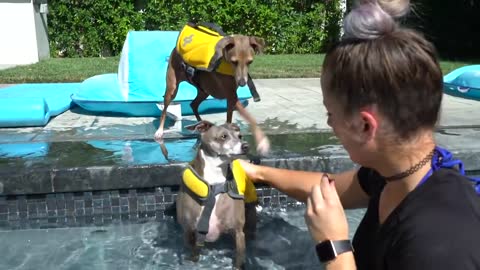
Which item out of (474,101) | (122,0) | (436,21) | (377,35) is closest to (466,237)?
(377,35)

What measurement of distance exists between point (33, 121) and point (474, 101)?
21.0 ft

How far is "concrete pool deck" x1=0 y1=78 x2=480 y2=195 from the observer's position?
4164 millimetres

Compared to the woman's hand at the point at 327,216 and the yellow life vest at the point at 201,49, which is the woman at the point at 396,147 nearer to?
the woman's hand at the point at 327,216

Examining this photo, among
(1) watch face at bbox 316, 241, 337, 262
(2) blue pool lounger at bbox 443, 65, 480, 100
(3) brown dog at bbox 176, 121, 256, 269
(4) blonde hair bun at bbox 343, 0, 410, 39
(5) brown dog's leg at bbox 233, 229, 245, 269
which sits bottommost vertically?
(2) blue pool lounger at bbox 443, 65, 480, 100

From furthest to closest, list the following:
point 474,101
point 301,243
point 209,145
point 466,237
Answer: point 474,101
point 301,243
point 209,145
point 466,237

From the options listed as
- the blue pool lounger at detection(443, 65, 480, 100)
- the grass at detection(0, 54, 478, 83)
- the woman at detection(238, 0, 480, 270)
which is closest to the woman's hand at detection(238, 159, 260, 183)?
the woman at detection(238, 0, 480, 270)

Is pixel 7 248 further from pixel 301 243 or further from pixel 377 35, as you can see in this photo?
pixel 377 35

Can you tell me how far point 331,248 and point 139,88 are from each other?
6.02m

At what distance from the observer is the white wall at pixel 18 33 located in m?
16.2

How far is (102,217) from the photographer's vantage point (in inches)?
172

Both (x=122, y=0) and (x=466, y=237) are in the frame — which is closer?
(x=466, y=237)

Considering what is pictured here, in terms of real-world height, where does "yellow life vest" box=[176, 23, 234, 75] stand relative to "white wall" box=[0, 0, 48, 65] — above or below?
above

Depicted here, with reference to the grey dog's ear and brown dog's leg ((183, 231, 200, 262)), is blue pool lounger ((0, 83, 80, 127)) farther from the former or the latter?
brown dog's leg ((183, 231, 200, 262))

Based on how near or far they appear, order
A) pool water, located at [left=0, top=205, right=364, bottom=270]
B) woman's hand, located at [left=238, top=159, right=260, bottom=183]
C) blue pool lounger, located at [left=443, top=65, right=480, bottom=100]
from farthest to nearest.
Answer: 1. blue pool lounger, located at [left=443, top=65, right=480, bottom=100]
2. pool water, located at [left=0, top=205, right=364, bottom=270]
3. woman's hand, located at [left=238, top=159, right=260, bottom=183]
